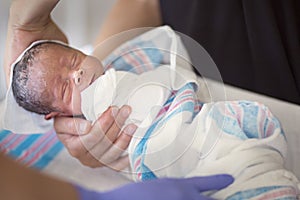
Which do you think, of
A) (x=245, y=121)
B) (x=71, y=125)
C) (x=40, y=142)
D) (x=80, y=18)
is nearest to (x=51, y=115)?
(x=71, y=125)

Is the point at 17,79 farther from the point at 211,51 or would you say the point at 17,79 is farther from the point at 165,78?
the point at 211,51

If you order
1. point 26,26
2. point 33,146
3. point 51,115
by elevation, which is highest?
point 26,26

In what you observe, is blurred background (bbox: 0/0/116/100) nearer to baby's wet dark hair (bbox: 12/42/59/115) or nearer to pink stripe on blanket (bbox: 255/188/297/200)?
baby's wet dark hair (bbox: 12/42/59/115)

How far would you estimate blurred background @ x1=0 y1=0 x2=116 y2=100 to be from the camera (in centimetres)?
136

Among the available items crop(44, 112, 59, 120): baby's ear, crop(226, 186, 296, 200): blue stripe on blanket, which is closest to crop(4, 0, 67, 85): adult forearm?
crop(44, 112, 59, 120): baby's ear

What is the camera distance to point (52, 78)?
794 millimetres

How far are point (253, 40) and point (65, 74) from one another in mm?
390

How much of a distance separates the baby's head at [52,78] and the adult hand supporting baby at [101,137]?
0.13 feet

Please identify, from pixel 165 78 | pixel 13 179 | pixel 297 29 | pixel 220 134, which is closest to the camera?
pixel 13 179

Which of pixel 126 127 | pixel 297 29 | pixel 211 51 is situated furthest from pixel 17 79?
pixel 297 29

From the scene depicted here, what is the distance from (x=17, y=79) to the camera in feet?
2.63

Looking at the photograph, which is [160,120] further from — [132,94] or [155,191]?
[155,191]

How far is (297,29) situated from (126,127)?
40 cm

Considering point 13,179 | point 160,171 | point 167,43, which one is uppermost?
point 13,179
